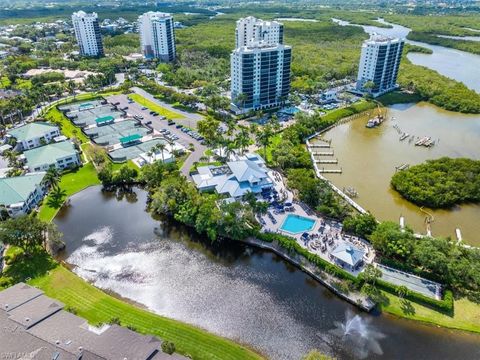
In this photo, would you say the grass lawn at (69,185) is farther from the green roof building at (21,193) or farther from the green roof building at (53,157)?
the green roof building at (53,157)

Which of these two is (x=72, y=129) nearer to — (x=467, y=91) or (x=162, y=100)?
(x=162, y=100)

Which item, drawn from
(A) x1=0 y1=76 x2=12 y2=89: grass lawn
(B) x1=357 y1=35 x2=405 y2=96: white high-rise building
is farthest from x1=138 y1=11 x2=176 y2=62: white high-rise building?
(B) x1=357 y1=35 x2=405 y2=96: white high-rise building

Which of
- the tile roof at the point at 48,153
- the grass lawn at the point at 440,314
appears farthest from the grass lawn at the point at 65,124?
the grass lawn at the point at 440,314

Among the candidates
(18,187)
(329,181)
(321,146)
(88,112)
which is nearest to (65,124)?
(88,112)

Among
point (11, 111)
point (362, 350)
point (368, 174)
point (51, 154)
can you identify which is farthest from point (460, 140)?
point (11, 111)

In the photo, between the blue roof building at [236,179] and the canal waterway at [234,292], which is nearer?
the canal waterway at [234,292]

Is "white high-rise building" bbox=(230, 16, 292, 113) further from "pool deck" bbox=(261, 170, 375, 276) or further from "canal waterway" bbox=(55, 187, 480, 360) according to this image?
"canal waterway" bbox=(55, 187, 480, 360)

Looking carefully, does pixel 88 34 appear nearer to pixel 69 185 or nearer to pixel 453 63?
pixel 69 185
